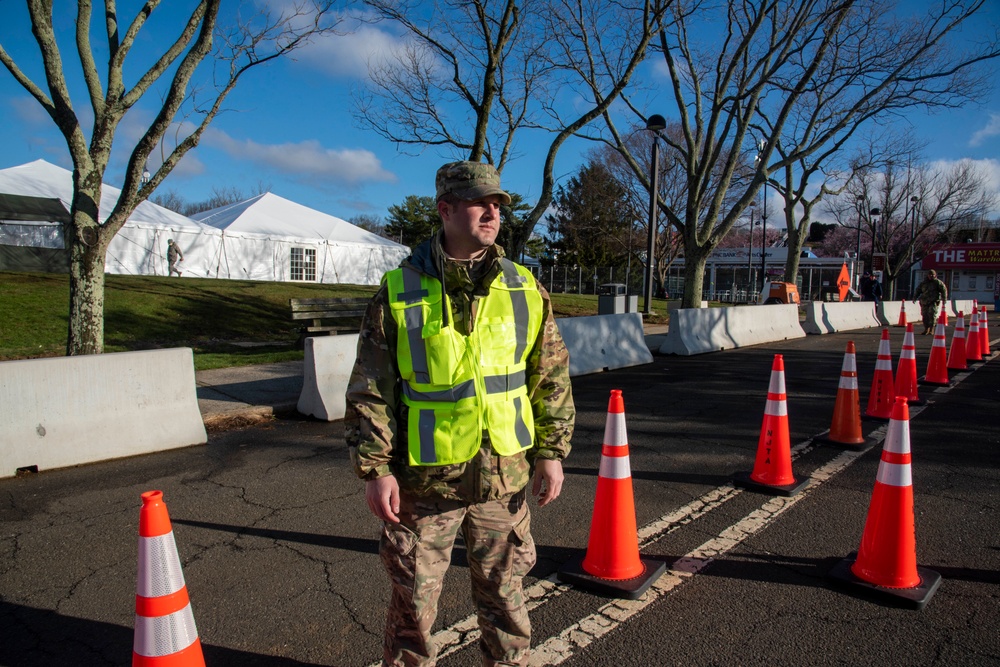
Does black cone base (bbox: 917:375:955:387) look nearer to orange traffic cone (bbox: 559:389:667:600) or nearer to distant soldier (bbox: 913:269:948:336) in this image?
orange traffic cone (bbox: 559:389:667:600)

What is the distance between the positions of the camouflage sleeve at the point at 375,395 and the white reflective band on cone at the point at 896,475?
2.65 m

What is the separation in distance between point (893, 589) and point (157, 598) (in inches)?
127

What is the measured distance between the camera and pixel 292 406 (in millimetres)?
7195

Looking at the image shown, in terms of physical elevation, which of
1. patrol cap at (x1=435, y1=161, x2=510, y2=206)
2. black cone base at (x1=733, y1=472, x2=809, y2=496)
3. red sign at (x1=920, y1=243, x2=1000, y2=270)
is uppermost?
red sign at (x1=920, y1=243, x2=1000, y2=270)

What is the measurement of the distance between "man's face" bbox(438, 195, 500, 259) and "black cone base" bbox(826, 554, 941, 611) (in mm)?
2569

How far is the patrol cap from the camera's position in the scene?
2.12 meters

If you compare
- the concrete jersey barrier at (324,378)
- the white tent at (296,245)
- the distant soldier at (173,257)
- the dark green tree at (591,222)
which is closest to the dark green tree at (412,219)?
the dark green tree at (591,222)

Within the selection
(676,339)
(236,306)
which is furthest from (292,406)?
(236,306)

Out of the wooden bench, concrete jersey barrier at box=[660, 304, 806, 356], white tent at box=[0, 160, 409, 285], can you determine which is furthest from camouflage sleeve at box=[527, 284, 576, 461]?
white tent at box=[0, 160, 409, 285]

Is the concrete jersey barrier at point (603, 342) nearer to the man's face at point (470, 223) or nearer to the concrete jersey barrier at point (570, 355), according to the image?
the concrete jersey barrier at point (570, 355)

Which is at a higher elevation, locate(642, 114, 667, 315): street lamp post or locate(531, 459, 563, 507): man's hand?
locate(642, 114, 667, 315): street lamp post

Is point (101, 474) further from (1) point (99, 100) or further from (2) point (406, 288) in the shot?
(1) point (99, 100)

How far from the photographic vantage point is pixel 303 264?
2917 centimetres

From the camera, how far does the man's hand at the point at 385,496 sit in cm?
207
